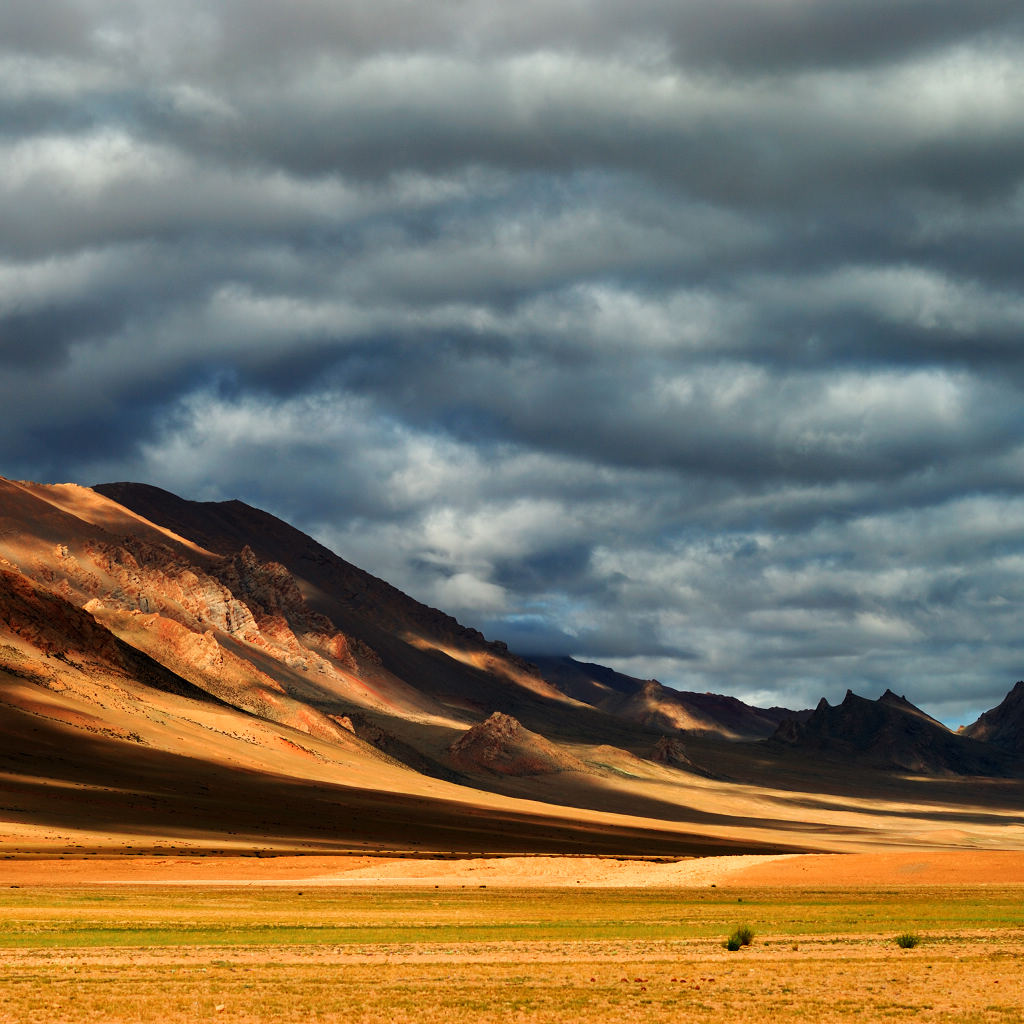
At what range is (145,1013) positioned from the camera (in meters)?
24.9

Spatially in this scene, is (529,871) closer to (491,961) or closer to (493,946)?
(493,946)

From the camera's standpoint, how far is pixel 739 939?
124 feet

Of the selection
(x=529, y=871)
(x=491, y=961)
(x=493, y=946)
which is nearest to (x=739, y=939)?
(x=493, y=946)

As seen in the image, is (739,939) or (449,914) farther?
(449,914)

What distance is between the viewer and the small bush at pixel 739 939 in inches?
1455

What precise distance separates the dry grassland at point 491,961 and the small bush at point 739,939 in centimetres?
54

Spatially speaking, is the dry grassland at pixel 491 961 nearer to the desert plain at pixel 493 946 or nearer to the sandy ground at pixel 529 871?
the desert plain at pixel 493 946

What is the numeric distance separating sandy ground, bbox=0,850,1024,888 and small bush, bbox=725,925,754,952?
33.4 m

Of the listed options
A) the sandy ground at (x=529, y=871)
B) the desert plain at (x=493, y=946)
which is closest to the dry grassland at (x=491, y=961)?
the desert plain at (x=493, y=946)

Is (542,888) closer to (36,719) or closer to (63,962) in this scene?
(63,962)

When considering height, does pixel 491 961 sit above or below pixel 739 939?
below

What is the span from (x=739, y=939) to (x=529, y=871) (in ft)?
135

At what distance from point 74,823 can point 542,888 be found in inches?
2118

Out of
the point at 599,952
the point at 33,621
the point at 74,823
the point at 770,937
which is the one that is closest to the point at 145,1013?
the point at 599,952
